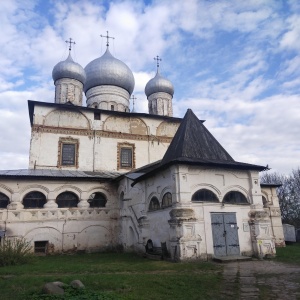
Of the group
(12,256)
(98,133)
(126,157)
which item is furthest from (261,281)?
(98,133)

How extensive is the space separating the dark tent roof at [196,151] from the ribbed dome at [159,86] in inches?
418

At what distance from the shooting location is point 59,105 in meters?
18.2

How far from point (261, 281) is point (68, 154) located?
13.7 metres

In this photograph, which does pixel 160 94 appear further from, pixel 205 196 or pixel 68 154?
pixel 205 196

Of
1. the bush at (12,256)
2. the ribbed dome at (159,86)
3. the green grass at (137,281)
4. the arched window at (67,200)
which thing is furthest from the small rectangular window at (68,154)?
the green grass at (137,281)

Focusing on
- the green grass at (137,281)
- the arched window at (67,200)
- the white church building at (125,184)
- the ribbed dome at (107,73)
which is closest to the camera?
the green grass at (137,281)

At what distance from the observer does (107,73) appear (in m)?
22.2

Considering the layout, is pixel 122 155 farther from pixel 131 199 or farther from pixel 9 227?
pixel 9 227

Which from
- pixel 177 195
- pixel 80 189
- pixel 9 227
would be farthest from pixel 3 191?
pixel 177 195

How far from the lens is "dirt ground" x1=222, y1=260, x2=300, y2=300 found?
5.54 meters

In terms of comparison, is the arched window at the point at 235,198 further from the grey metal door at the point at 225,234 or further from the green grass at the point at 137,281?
the green grass at the point at 137,281

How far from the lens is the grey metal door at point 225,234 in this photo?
424 inches

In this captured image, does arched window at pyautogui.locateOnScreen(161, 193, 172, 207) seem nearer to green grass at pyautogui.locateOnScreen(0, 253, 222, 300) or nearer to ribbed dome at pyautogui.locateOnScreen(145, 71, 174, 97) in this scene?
green grass at pyautogui.locateOnScreen(0, 253, 222, 300)

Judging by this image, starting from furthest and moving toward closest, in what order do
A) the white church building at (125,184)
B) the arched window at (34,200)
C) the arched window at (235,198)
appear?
the arched window at (34,200) → the arched window at (235,198) → the white church building at (125,184)
